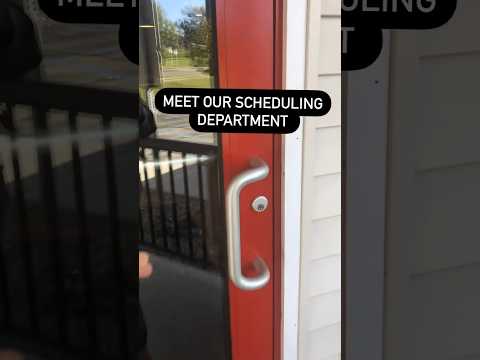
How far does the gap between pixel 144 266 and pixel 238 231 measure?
0.24m

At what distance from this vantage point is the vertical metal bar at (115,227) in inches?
38.3

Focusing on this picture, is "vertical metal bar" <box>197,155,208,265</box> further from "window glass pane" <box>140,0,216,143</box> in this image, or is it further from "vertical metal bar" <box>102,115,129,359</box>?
"vertical metal bar" <box>102,115,129,359</box>

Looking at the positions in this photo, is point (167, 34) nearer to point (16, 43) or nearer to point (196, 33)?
point (196, 33)

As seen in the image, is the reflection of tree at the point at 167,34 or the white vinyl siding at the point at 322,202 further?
the white vinyl siding at the point at 322,202

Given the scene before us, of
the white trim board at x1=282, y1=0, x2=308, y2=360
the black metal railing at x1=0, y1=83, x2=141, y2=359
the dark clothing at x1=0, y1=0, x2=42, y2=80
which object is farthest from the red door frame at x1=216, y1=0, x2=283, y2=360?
the dark clothing at x1=0, y1=0, x2=42, y2=80

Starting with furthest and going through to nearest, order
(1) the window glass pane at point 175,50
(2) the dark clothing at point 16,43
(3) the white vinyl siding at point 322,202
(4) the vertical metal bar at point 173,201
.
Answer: (3) the white vinyl siding at point 322,202, (4) the vertical metal bar at point 173,201, (1) the window glass pane at point 175,50, (2) the dark clothing at point 16,43

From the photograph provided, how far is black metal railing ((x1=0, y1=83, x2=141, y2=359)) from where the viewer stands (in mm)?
929

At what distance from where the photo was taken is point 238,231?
3.63ft

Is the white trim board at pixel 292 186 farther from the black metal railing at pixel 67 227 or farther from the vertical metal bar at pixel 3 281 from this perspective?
the vertical metal bar at pixel 3 281

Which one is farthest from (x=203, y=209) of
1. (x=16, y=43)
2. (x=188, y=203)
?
(x=16, y=43)

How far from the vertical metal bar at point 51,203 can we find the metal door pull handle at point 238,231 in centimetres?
38

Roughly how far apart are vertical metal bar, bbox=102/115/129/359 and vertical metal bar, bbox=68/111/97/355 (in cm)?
6

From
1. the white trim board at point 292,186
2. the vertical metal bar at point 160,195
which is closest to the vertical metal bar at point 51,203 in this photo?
the vertical metal bar at point 160,195

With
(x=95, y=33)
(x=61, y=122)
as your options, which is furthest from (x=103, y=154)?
(x=95, y=33)
